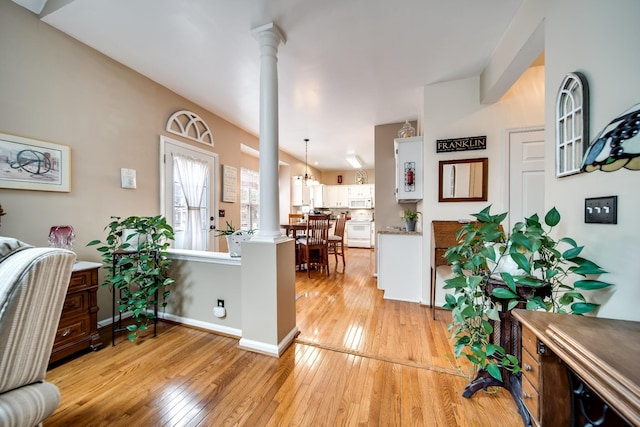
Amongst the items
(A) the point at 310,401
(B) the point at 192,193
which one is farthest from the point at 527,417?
(B) the point at 192,193

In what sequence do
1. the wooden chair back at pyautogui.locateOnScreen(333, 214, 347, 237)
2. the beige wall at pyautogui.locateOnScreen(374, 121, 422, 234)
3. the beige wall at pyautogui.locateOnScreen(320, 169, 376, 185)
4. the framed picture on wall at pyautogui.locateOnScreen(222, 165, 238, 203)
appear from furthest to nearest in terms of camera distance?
the beige wall at pyautogui.locateOnScreen(320, 169, 376, 185)
the wooden chair back at pyautogui.locateOnScreen(333, 214, 347, 237)
the beige wall at pyautogui.locateOnScreen(374, 121, 422, 234)
the framed picture on wall at pyautogui.locateOnScreen(222, 165, 238, 203)

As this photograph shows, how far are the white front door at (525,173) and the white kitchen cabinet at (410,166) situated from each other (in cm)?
89

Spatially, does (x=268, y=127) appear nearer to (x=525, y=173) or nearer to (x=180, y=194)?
(x=180, y=194)

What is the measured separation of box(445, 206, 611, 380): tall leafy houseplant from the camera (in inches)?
36.5

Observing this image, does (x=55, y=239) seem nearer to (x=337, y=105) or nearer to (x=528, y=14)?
(x=337, y=105)

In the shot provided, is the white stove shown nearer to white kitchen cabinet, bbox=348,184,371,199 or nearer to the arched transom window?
white kitchen cabinet, bbox=348,184,371,199

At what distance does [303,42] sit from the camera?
78.8 inches

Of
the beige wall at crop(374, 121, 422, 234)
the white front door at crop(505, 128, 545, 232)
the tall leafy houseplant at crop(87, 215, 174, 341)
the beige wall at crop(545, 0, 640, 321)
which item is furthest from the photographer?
the beige wall at crop(374, 121, 422, 234)

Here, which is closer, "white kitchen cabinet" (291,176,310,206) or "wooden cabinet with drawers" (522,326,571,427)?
"wooden cabinet with drawers" (522,326,571,427)

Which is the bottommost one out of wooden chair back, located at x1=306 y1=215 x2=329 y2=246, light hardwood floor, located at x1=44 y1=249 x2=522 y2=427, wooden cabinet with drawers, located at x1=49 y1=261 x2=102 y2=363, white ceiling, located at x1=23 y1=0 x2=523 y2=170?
light hardwood floor, located at x1=44 y1=249 x2=522 y2=427

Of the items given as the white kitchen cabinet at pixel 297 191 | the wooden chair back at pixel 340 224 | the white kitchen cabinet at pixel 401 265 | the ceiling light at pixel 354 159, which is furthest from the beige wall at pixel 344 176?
the white kitchen cabinet at pixel 401 265

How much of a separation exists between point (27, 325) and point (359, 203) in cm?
694

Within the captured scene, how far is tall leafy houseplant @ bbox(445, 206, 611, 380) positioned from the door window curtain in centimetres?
315

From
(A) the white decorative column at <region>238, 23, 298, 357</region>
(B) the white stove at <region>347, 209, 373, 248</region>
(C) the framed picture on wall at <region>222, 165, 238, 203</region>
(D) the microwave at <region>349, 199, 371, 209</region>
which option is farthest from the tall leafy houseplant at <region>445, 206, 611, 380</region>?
(D) the microwave at <region>349, 199, 371, 209</region>
